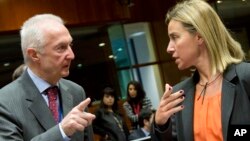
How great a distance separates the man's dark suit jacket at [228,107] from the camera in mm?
2027

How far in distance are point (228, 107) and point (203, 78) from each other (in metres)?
0.26

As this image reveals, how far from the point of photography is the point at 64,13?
7.88 metres

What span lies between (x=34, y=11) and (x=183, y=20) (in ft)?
18.5

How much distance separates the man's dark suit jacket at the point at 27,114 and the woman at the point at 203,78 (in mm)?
525

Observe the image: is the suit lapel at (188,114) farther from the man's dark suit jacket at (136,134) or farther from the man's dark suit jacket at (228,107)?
the man's dark suit jacket at (136,134)

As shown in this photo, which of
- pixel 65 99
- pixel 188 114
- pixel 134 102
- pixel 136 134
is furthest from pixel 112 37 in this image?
pixel 188 114

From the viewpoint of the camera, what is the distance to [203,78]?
2254mm

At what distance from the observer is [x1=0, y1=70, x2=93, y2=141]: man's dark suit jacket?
196cm

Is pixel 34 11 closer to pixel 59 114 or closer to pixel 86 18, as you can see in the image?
pixel 86 18

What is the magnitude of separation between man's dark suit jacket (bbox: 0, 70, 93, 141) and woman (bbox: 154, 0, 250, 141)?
1.72 ft

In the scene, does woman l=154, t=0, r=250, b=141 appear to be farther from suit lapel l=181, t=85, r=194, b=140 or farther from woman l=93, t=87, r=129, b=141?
woman l=93, t=87, r=129, b=141

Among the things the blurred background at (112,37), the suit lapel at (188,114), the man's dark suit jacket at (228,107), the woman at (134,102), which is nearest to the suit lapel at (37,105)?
the man's dark suit jacket at (228,107)

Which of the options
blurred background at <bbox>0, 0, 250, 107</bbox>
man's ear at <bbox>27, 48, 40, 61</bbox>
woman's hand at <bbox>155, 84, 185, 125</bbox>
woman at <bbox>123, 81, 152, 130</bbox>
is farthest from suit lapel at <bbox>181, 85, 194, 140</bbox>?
blurred background at <bbox>0, 0, 250, 107</bbox>

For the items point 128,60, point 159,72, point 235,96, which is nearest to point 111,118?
point 235,96
